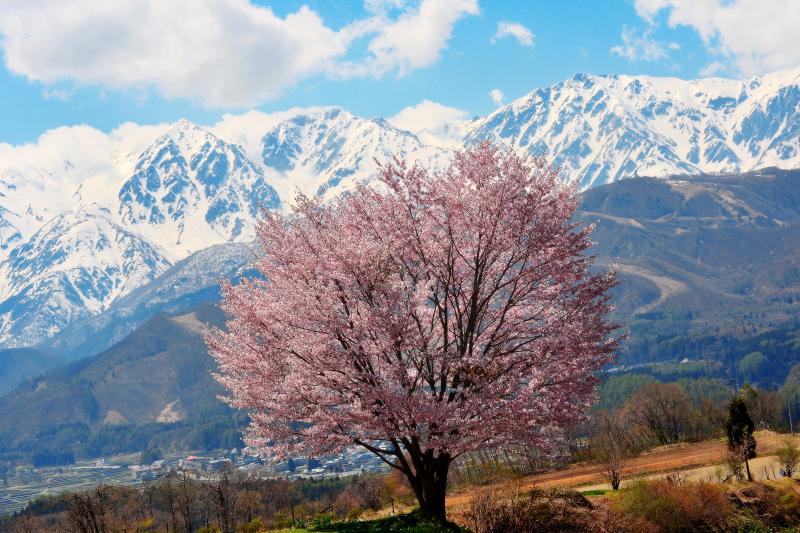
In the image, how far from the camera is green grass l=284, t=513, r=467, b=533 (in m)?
28.5

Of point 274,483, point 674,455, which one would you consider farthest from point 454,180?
point 274,483

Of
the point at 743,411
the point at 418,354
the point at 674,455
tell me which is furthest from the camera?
the point at 674,455

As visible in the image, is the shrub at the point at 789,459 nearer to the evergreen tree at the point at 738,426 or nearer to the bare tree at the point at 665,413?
the evergreen tree at the point at 738,426

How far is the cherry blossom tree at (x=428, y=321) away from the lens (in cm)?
2688

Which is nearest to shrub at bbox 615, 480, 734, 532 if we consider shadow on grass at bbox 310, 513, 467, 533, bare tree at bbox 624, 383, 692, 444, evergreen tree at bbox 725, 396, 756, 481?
shadow on grass at bbox 310, 513, 467, 533

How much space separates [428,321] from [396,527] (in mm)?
7891

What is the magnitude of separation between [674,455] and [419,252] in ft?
189

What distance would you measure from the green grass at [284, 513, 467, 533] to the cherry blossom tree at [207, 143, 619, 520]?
102cm

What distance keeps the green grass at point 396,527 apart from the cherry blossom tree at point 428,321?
102cm

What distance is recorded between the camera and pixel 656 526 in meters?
33.3

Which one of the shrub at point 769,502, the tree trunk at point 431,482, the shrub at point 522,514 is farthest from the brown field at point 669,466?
the tree trunk at point 431,482

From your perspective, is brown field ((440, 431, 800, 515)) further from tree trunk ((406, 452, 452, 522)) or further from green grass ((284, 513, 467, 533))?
tree trunk ((406, 452, 452, 522))

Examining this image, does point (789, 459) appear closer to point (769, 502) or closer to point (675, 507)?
point (769, 502)

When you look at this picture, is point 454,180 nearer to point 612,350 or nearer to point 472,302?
point 472,302
